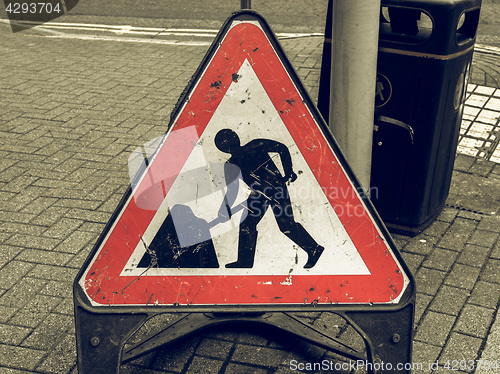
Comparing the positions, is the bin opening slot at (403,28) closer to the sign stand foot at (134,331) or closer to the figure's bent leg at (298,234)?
the figure's bent leg at (298,234)

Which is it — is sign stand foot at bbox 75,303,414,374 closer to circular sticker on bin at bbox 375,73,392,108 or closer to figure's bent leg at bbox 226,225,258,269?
figure's bent leg at bbox 226,225,258,269

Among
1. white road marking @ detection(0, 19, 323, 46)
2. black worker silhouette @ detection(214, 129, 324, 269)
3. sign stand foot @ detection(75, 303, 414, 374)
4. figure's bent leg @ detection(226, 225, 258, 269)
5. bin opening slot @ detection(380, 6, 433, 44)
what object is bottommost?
white road marking @ detection(0, 19, 323, 46)

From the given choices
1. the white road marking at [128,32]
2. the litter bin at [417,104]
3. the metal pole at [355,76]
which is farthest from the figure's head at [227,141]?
the white road marking at [128,32]

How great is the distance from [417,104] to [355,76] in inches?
35.9

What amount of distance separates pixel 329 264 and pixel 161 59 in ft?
20.9

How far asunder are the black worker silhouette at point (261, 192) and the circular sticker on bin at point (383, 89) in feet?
5.68

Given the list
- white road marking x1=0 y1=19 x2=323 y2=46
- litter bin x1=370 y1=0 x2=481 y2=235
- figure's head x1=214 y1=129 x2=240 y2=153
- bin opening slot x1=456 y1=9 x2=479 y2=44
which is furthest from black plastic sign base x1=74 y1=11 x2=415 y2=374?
white road marking x1=0 y1=19 x2=323 y2=46

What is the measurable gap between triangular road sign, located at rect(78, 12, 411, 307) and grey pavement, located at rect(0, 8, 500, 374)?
0.79 m

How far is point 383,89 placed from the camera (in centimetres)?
377

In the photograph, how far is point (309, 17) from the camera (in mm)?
10586

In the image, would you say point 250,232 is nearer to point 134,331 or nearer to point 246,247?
point 246,247

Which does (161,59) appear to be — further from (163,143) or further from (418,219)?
(163,143)

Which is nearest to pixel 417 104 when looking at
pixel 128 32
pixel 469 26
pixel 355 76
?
pixel 469 26

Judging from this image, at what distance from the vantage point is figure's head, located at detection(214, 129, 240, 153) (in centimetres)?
224
